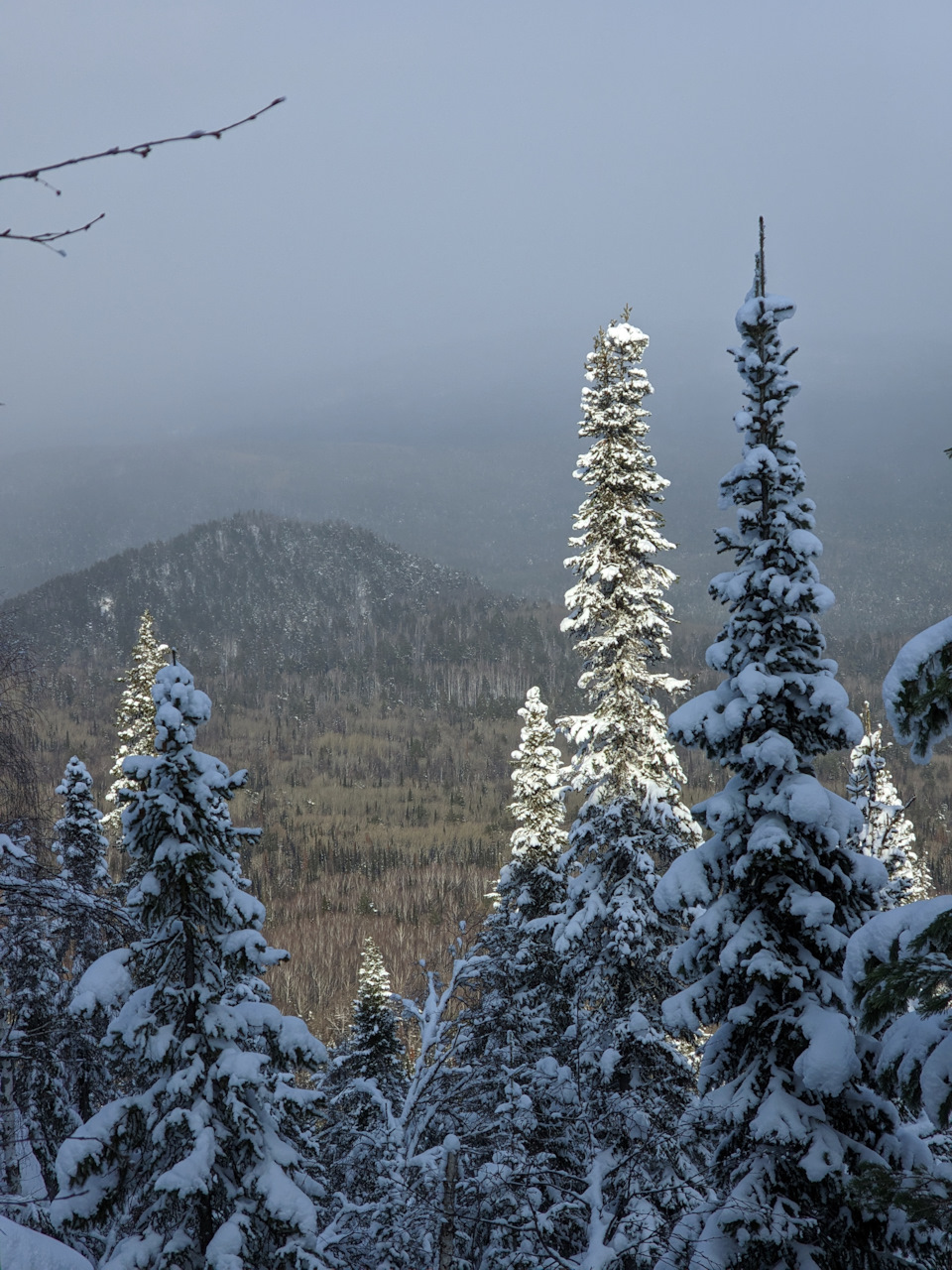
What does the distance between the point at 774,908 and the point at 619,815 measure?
5401 millimetres

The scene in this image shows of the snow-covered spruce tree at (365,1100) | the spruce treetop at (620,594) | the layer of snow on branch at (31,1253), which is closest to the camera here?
the layer of snow on branch at (31,1253)

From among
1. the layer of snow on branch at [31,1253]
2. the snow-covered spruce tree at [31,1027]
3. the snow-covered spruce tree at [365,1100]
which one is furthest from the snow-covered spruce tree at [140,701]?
the layer of snow on branch at [31,1253]

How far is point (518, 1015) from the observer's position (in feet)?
59.4

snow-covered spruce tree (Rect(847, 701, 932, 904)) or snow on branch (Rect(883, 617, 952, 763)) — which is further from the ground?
snow on branch (Rect(883, 617, 952, 763))

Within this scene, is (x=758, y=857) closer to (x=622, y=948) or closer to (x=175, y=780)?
(x=622, y=948)

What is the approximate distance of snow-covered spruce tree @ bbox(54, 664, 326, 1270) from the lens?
27.9 feet

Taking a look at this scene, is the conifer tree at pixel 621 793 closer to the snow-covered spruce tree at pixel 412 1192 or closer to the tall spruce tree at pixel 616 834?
the tall spruce tree at pixel 616 834

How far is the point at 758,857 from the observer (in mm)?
9883

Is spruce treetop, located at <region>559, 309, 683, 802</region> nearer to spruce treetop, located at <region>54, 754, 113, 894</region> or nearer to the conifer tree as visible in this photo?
the conifer tree

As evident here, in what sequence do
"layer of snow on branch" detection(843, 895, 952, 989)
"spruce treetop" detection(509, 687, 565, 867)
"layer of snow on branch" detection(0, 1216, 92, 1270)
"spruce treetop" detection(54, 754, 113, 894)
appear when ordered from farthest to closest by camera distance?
"spruce treetop" detection(54, 754, 113, 894), "spruce treetop" detection(509, 687, 565, 867), "layer of snow on branch" detection(0, 1216, 92, 1270), "layer of snow on branch" detection(843, 895, 952, 989)

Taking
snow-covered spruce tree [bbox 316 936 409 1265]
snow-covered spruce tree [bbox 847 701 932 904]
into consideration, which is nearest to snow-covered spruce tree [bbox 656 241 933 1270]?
snow-covered spruce tree [bbox 316 936 409 1265]

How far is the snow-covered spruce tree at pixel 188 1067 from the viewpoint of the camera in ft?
27.9

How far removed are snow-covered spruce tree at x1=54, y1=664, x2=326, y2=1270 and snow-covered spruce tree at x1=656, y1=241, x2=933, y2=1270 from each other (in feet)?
14.9

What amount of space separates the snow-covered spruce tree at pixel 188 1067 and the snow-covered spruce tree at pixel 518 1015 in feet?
8.71
